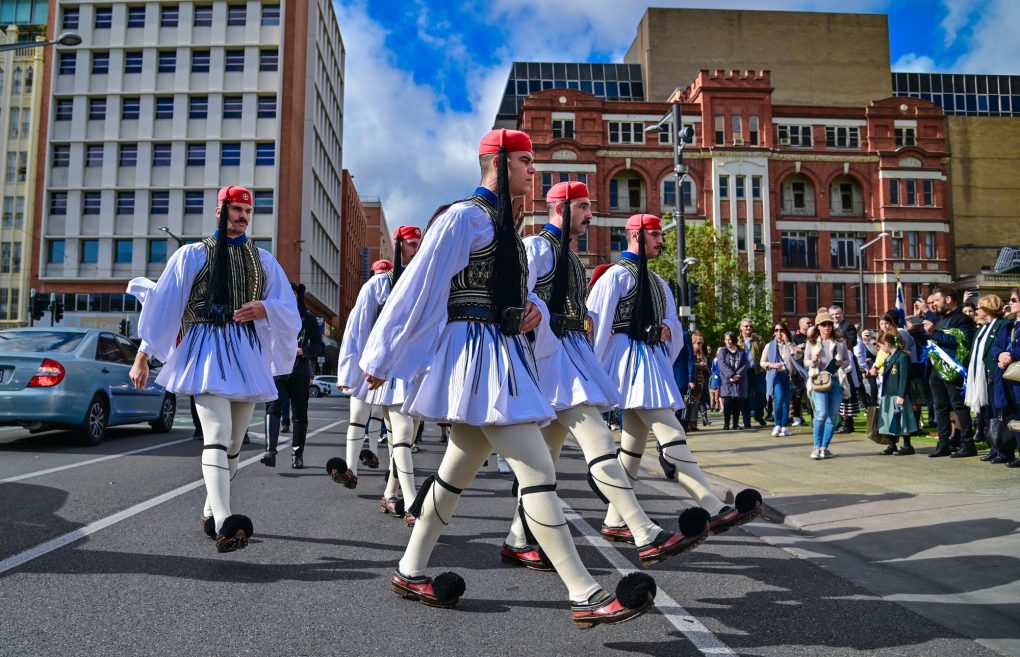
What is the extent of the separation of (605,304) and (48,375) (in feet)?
26.1

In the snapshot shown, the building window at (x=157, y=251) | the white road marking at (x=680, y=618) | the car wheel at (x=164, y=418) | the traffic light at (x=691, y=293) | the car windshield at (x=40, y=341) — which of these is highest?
the building window at (x=157, y=251)

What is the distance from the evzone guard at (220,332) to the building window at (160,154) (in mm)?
57849

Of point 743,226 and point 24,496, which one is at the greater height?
point 743,226

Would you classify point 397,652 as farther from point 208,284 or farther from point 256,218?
point 256,218

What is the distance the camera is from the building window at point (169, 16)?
5912 centimetres

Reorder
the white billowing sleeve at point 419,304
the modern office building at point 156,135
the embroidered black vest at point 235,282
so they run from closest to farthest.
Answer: the white billowing sleeve at point 419,304, the embroidered black vest at point 235,282, the modern office building at point 156,135

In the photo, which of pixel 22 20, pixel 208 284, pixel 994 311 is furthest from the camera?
pixel 22 20

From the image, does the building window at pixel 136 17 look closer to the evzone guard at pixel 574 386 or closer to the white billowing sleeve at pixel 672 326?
the white billowing sleeve at pixel 672 326


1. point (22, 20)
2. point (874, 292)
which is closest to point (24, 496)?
point (874, 292)

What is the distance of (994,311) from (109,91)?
61050mm

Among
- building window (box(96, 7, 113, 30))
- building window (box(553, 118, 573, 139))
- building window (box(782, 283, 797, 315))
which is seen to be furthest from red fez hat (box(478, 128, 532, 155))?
building window (box(96, 7, 113, 30))

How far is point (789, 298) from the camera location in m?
59.8

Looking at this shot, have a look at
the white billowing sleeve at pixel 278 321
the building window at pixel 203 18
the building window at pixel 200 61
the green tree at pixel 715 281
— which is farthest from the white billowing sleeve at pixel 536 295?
the building window at pixel 203 18

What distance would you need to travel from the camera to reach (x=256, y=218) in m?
57.3
